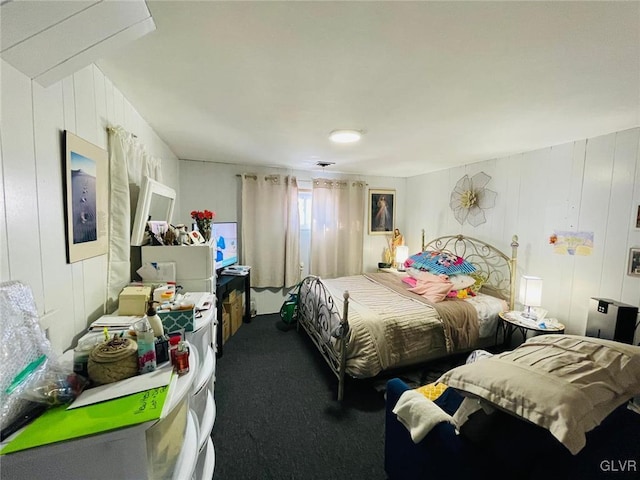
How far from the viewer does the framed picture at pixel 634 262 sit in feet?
6.77

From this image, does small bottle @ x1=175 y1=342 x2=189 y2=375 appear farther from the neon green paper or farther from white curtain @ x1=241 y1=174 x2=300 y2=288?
white curtain @ x1=241 y1=174 x2=300 y2=288

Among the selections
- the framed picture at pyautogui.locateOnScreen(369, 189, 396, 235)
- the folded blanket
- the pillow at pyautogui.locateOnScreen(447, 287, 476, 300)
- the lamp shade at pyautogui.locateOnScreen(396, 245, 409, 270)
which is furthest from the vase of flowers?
the lamp shade at pyautogui.locateOnScreen(396, 245, 409, 270)

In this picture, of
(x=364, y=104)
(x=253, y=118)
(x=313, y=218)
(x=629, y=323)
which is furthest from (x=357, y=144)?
(x=629, y=323)

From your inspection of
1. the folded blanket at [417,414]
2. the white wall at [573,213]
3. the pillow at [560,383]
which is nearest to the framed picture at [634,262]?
the white wall at [573,213]

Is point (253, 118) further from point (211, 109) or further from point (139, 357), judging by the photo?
point (139, 357)

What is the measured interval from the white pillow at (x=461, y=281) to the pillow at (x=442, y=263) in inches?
2.5

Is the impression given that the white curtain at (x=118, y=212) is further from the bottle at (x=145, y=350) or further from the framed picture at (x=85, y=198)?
the bottle at (x=145, y=350)

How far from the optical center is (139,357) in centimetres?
89

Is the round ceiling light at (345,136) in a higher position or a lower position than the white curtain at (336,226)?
higher

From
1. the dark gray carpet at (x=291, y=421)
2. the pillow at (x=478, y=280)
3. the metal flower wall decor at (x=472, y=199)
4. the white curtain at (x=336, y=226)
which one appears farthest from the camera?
the white curtain at (x=336, y=226)

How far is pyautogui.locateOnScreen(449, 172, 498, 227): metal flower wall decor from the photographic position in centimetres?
335

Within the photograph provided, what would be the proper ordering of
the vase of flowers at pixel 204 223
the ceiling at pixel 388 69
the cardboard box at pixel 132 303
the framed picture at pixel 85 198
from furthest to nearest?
the vase of flowers at pixel 204 223 → the cardboard box at pixel 132 303 → the framed picture at pixel 85 198 → the ceiling at pixel 388 69

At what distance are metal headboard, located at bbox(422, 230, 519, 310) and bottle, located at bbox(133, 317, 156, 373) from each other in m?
3.47

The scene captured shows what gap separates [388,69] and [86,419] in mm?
1828
